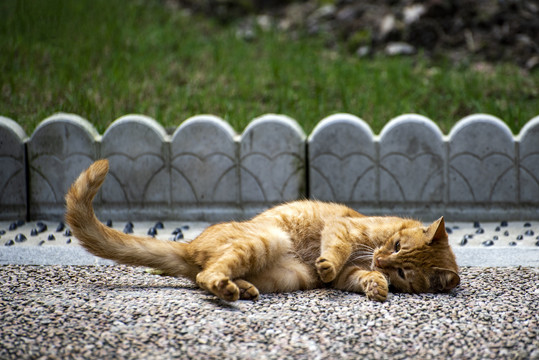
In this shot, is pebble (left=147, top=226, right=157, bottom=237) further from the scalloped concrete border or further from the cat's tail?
the cat's tail

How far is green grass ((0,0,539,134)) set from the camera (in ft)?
21.7

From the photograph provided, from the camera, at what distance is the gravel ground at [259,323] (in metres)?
2.46

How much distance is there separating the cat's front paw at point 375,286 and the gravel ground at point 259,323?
0.06 m

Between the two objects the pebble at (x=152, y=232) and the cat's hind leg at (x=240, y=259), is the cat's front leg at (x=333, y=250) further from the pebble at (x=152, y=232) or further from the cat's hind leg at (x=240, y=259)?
the pebble at (x=152, y=232)

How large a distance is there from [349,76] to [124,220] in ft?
13.3

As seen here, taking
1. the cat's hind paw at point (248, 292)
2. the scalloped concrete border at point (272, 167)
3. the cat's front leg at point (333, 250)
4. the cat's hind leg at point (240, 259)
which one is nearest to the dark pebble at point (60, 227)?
the scalloped concrete border at point (272, 167)

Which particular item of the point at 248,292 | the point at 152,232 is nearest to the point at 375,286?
the point at 248,292

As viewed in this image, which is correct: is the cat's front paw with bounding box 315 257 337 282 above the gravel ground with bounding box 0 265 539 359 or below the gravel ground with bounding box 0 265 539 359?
above

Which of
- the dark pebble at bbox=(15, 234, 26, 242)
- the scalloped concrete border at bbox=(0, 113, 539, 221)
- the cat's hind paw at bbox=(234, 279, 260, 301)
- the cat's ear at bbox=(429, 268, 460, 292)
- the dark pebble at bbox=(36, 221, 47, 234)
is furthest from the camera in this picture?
the scalloped concrete border at bbox=(0, 113, 539, 221)

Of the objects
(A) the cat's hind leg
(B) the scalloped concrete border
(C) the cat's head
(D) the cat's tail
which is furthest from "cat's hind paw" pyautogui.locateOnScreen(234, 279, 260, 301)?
(B) the scalloped concrete border

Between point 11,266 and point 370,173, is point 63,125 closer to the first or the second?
point 11,266

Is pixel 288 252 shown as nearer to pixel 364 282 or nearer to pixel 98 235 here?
pixel 364 282

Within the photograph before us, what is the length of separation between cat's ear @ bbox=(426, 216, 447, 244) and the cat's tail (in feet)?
4.93

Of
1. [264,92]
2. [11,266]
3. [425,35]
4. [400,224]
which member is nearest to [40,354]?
[11,266]
